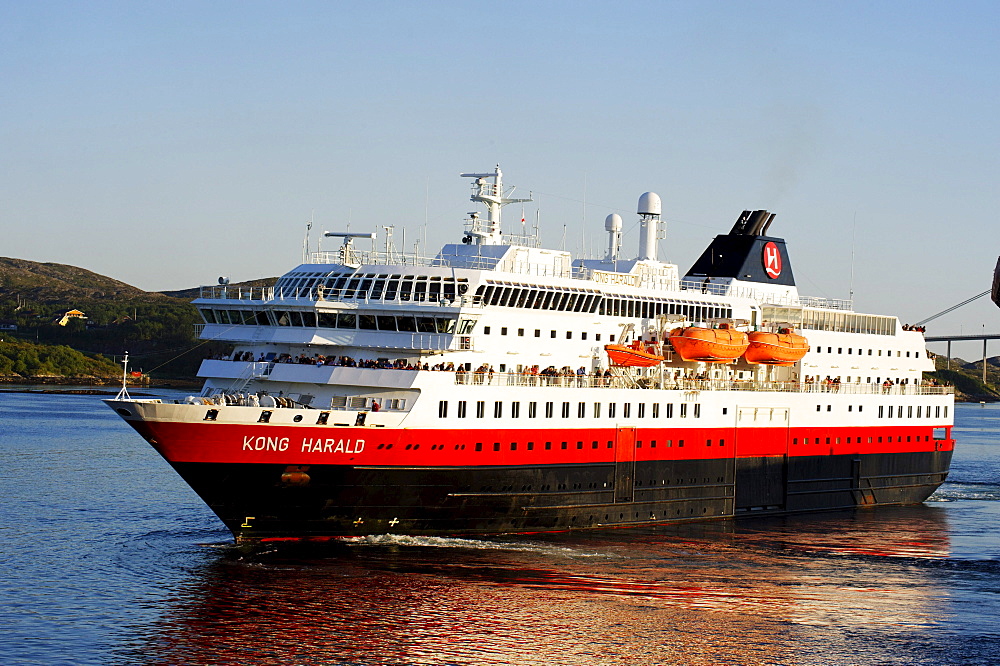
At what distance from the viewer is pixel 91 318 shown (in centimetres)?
15762

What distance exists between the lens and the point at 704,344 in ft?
124

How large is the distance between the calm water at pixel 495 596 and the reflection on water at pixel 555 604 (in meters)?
0.06

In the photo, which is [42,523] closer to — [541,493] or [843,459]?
[541,493]

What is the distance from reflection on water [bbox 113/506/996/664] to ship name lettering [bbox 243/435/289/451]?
283cm

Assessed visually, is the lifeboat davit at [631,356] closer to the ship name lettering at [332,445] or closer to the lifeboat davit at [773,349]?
the lifeboat davit at [773,349]

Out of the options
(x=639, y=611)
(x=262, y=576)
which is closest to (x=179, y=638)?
(x=262, y=576)

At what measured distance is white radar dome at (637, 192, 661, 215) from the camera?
4419cm

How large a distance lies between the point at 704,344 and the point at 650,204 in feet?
27.3

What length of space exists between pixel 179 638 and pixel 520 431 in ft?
37.7

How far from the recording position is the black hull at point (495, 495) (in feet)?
97.3

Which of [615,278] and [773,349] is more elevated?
[615,278]

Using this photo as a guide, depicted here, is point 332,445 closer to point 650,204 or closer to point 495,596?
point 495,596

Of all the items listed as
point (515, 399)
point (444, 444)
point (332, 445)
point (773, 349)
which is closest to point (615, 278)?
point (773, 349)

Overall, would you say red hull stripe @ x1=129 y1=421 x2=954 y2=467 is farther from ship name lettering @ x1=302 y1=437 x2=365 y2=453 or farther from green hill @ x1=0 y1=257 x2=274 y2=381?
green hill @ x1=0 y1=257 x2=274 y2=381
